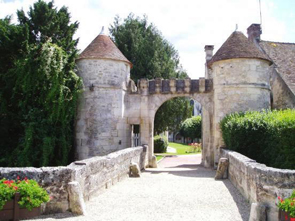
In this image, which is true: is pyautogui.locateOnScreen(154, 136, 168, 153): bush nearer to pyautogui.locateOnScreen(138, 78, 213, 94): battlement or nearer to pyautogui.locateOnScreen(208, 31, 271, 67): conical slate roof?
pyautogui.locateOnScreen(138, 78, 213, 94): battlement

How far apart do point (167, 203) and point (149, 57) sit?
14.9 m

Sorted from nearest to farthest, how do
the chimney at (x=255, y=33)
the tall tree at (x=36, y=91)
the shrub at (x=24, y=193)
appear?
the shrub at (x=24, y=193), the tall tree at (x=36, y=91), the chimney at (x=255, y=33)

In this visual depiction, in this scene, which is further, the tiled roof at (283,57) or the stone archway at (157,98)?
the tiled roof at (283,57)

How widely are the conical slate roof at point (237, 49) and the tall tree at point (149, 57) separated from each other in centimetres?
696

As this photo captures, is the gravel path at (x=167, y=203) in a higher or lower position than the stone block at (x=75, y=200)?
lower

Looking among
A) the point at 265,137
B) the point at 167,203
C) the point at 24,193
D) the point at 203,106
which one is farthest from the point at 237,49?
the point at 24,193

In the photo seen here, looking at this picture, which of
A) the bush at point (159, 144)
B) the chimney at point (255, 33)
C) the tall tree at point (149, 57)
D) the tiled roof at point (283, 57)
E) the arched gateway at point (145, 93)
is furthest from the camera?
the bush at point (159, 144)

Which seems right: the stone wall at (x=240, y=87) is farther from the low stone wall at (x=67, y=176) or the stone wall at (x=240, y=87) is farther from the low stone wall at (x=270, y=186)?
the low stone wall at (x=270, y=186)

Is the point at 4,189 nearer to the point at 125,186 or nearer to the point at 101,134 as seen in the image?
the point at 125,186

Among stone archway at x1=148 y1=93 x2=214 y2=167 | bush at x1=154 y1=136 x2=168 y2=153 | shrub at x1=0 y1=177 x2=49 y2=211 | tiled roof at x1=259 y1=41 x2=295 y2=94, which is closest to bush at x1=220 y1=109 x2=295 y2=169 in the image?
stone archway at x1=148 y1=93 x2=214 y2=167

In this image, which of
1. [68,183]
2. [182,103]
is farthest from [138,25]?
[68,183]

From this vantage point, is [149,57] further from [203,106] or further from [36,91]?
[36,91]

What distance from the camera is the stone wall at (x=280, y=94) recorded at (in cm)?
1486

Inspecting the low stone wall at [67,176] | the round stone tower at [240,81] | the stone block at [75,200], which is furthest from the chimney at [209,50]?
the stone block at [75,200]
